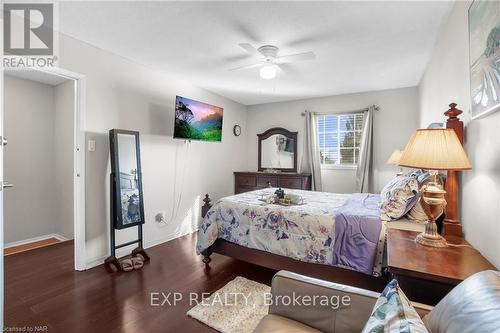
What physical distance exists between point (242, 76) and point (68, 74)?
209cm

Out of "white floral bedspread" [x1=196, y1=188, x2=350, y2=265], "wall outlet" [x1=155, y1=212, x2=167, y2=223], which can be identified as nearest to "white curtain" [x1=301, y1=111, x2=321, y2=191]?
"white floral bedspread" [x1=196, y1=188, x2=350, y2=265]

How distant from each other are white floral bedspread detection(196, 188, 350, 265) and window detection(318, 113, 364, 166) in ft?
6.24

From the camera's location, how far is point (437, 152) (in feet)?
4.53

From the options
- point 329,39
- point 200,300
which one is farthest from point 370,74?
point 200,300

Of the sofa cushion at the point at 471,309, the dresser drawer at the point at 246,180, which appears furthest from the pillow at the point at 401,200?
the dresser drawer at the point at 246,180

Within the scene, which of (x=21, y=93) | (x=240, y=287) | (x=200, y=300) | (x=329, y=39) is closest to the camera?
(x=200, y=300)

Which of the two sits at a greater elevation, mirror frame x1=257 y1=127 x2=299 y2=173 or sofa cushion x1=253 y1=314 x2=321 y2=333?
mirror frame x1=257 y1=127 x2=299 y2=173

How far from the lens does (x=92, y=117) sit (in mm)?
2732

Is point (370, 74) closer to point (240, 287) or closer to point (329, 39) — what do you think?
point (329, 39)

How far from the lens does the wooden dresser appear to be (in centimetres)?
461

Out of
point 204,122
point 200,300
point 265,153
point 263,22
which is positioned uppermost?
point 263,22

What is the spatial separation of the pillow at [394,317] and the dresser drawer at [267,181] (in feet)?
13.0

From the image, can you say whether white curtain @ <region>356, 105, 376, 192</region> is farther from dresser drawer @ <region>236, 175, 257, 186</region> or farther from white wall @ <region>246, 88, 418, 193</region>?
dresser drawer @ <region>236, 175, 257, 186</region>

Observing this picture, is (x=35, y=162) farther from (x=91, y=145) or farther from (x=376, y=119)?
(x=376, y=119)
